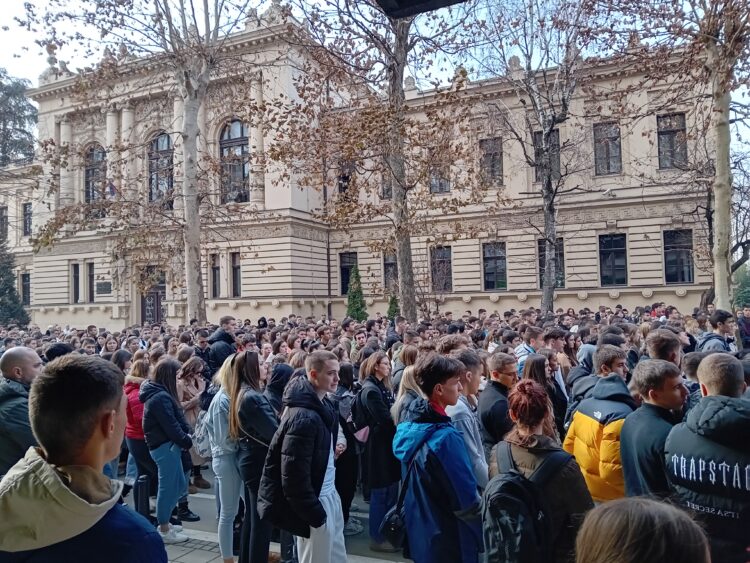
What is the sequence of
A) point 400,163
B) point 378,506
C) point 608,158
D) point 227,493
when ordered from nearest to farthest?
point 227,493, point 378,506, point 400,163, point 608,158

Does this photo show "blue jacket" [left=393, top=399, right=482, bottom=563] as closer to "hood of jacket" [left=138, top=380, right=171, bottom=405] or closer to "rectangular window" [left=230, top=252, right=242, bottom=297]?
"hood of jacket" [left=138, top=380, right=171, bottom=405]

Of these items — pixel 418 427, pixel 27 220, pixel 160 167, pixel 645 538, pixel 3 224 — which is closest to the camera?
pixel 645 538

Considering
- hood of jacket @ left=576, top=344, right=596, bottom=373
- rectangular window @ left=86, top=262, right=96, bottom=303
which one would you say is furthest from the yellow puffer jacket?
rectangular window @ left=86, top=262, right=96, bottom=303

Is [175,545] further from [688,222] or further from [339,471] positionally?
[688,222]

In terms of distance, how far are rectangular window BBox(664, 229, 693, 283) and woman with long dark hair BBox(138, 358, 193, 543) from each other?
83.8ft

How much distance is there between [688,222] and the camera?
25547 mm

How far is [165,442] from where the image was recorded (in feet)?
19.3

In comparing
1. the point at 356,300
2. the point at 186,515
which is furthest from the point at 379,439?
the point at 356,300

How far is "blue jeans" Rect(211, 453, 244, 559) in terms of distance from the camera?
5031mm

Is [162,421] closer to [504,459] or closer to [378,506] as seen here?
[378,506]

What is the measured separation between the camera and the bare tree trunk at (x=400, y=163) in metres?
14.7

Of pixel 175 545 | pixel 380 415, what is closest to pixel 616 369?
pixel 380 415

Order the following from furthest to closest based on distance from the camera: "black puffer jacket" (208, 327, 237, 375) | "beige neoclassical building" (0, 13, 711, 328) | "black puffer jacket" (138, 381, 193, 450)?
1. "beige neoclassical building" (0, 13, 711, 328)
2. "black puffer jacket" (208, 327, 237, 375)
3. "black puffer jacket" (138, 381, 193, 450)

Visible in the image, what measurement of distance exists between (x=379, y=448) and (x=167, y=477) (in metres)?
2.25
